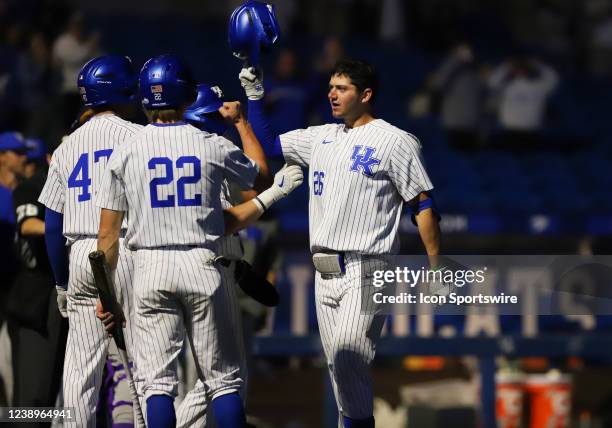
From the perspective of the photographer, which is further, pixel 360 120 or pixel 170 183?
pixel 360 120

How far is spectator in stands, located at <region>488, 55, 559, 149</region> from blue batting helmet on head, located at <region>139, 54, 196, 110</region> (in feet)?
34.2

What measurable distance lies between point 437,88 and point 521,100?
3.44 feet

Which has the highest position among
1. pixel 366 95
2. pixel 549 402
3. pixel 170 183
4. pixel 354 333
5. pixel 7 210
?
pixel 366 95

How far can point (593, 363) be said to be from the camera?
1175 centimetres

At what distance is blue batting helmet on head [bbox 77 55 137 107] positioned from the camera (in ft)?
20.3

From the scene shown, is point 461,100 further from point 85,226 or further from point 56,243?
point 85,226

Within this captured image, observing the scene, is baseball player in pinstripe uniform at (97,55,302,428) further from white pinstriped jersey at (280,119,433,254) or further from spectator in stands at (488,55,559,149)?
spectator in stands at (488,55,559,149)

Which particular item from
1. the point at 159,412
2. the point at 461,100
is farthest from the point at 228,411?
the point at 461,100

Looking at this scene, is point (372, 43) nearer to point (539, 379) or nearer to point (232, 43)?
point (539, 379)

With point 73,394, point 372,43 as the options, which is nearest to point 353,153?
point 73,394

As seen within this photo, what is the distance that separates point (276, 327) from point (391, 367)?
1.13 meters

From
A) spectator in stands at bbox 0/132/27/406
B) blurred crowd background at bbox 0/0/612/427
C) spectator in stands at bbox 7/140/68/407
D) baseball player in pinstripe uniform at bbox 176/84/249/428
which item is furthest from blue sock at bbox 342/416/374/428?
spectator in stands at bbox 0/132/27/406

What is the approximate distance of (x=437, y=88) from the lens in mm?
15750

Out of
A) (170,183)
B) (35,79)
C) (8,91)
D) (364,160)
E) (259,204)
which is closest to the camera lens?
(170,183)
